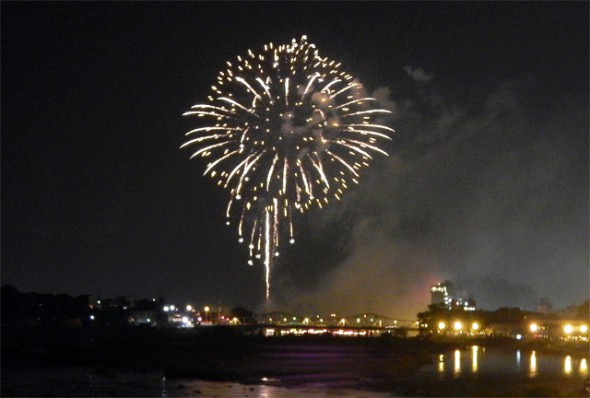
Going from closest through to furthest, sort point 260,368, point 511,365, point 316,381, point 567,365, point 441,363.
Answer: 1. point 316,381
2. point 260,368
3. point 511,365
4. point 567,365
5. point 441,363

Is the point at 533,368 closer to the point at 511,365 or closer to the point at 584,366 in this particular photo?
the point at 511,365

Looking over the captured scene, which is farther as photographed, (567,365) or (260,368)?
(567,365)

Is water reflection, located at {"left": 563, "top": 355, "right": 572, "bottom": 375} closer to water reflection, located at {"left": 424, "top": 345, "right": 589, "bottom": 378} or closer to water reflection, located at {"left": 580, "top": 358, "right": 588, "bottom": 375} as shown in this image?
water reflection, located at {"left": 424, "top": 345, "right": 589, "bottom": 378}

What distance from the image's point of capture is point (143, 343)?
76.6 metres

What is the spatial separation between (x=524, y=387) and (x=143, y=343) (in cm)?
4098

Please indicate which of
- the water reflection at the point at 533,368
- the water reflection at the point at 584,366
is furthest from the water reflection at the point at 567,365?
the water reflection at the point at 533,368

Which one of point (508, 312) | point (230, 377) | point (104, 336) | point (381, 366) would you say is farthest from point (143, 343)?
point (508, 312)

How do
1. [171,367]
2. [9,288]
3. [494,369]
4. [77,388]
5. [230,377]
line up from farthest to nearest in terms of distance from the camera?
[9,288], [494,369], [171,367], [230,377], [77,388]

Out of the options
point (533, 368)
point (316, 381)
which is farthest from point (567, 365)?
point (316, 381)

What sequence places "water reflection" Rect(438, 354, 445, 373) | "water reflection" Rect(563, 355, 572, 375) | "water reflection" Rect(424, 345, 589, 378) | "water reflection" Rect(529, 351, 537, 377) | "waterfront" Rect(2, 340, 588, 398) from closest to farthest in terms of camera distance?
"waterfront" Rect(2, 340, 588, 398), "water reflection" Rect(529, 351, 537, 377), "water reflection" Rect(424, 345, 589, 378), "water reflection" Rect(438, 354, 445, 373), "water reflection" Rect(563, 355, 572, 375)

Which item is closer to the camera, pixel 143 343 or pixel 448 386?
pixel 448 386

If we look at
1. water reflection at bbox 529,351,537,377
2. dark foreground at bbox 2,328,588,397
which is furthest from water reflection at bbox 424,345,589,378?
dark foreground at bbox 2,328,588,397

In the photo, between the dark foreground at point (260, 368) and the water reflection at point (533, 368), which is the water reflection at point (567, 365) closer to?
the water reflection at point (533, 368)

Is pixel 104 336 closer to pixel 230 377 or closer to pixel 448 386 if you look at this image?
pixel 230 377
